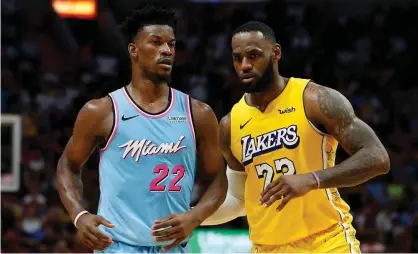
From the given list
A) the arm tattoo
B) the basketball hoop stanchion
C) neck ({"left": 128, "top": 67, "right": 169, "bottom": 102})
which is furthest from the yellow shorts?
the basketball hoop stanchion

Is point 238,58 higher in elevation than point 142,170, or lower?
higher

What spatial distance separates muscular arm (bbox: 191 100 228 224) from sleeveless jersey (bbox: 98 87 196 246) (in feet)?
0.32

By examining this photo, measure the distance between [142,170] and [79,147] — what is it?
441mm

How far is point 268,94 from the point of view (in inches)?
208

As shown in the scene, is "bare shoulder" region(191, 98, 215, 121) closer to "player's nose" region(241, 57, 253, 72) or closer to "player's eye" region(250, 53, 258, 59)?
"player's nose" region(241, 57, 253, 72)

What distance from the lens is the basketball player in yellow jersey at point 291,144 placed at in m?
5.04

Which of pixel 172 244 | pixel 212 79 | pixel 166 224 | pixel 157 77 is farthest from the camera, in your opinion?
pixel 212 79

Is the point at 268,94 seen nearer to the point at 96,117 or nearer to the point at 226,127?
the point at 226,127

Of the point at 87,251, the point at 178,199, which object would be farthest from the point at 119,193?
the point at 87,251

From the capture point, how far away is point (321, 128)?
5.12 meters

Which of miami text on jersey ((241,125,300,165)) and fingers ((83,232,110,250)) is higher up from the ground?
miami text on jersey ((241,125,300,165))

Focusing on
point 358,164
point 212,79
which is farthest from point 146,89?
point 212,79

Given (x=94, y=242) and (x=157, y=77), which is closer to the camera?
(x=94, y=242)

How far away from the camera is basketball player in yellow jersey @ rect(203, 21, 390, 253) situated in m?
5.04
